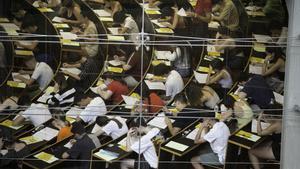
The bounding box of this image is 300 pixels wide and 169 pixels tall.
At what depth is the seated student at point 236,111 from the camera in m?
2.95

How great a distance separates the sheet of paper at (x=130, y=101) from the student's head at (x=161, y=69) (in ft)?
0.62

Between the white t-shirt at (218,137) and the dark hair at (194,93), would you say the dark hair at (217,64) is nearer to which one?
the dark hair at (194,93)

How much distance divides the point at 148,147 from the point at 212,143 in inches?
14.3

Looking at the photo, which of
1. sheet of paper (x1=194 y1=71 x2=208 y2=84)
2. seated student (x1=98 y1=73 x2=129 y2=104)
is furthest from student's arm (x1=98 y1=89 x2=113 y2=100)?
sheet of paper (x1=194 y1=71 x2=208 y2=84)

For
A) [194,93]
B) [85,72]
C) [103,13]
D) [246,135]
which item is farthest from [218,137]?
[103,13]

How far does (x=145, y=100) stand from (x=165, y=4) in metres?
0.56

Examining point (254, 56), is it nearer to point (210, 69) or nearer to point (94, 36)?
point (210, 69)

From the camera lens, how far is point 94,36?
9.71 ft

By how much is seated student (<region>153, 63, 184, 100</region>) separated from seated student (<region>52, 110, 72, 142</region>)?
1.88ft

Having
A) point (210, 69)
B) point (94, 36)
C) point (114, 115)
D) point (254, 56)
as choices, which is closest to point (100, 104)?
point (114, 115)

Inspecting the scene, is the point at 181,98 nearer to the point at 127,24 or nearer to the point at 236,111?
the point at 236,111

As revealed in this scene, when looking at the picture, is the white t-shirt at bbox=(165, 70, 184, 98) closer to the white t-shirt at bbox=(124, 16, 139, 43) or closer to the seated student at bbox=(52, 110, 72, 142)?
the white t-shirt at bbox=(124, 16, 139, 43)

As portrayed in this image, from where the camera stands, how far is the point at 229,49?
296 cm

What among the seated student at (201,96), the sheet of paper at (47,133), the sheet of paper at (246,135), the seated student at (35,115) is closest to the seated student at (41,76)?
the seated student at (35,115)
